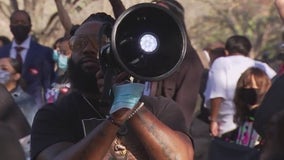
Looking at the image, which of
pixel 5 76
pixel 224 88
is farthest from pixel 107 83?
pixel 224 88

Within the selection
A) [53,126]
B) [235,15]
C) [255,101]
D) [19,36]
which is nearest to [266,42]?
[235,15]

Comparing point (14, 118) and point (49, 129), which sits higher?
point (49, 129)

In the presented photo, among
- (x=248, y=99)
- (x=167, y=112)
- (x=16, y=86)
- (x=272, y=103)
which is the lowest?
(x=248, y=99)

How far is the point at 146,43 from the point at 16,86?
4830 millimetres

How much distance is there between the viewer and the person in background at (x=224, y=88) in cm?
779

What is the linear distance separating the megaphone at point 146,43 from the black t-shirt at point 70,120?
32 cm

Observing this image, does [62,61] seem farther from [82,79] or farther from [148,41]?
[148,41]

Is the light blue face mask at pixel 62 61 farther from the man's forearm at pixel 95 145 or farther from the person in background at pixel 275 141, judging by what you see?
the person in background at pixel 275 141

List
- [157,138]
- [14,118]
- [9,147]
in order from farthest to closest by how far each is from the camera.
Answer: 1. [14,118]
2. [9,147]
3. [157,138]

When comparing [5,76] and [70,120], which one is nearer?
[70,120]

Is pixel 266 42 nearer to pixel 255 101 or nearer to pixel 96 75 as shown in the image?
pixel 255 101

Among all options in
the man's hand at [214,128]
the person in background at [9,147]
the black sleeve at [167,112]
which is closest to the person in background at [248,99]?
the man's hand at [214,128]

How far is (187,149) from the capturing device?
330 cm

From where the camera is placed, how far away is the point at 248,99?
22.6ft
